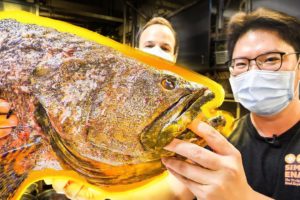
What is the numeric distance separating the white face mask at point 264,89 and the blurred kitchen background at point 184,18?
0.05 meters

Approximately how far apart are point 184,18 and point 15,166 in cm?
99

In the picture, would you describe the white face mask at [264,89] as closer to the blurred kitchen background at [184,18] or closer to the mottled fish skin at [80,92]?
the blurred kitchen background at [184,18]

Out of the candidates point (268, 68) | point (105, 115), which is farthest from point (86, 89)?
point (268, 68)

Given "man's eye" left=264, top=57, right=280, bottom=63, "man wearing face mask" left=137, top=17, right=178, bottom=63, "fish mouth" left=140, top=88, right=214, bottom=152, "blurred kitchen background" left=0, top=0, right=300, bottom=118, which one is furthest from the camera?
"blurred kitchen background" left=0, top=0, right=300, bottom=118

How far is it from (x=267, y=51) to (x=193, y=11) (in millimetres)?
442

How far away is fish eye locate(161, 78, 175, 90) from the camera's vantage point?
49 cm

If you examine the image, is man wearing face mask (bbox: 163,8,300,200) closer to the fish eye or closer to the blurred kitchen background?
the blurred kitchen background

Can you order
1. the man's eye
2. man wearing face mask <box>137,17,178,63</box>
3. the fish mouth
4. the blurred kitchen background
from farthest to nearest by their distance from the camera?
the blurred kitchen background, the man's eye, man wearing face mask <box>137,17,178,63</box>, the fish mouth

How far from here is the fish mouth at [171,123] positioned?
0.48m

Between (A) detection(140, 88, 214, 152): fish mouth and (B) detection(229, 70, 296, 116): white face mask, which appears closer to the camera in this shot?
(A) detection(140, 88, 214, 152): fish mouth

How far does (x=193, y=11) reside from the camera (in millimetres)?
1303

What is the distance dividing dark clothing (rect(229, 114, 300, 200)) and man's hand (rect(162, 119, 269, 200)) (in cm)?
60

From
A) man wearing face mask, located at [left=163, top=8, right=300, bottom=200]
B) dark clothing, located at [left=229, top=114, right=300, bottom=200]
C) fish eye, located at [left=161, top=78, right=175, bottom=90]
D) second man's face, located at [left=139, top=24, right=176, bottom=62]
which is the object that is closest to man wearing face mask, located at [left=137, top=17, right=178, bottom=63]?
second man's face, located at [left=139, top=24, right=176, bottom=62]

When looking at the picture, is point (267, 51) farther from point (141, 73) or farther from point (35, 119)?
point (35, 119)
